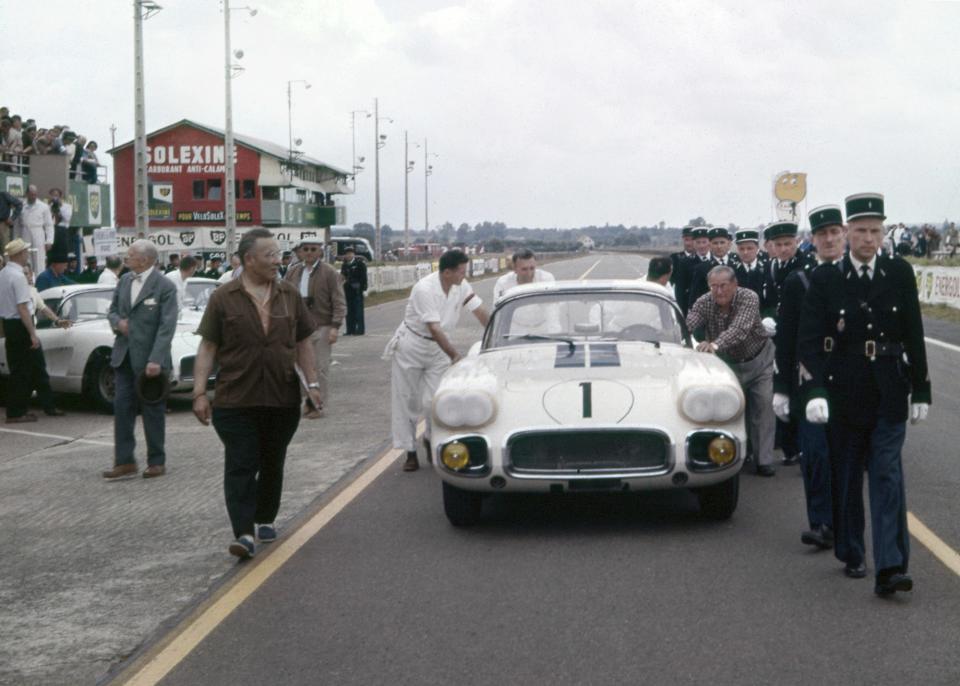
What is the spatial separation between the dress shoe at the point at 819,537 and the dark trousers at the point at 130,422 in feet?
16.4

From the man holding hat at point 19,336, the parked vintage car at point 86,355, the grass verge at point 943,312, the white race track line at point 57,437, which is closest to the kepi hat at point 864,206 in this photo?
the white race track line at point 57,437

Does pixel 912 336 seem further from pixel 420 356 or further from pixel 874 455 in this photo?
pixel 420 356

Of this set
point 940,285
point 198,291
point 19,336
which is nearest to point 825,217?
point 19,336

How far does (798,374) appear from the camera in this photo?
6703mm

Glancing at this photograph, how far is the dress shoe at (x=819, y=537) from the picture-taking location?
679cm

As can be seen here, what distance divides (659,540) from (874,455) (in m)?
1.53

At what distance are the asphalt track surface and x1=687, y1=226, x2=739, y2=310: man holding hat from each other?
4379mm

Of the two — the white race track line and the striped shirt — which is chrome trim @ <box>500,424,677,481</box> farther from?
the white race track line

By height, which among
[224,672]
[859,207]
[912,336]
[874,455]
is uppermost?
[859,207]

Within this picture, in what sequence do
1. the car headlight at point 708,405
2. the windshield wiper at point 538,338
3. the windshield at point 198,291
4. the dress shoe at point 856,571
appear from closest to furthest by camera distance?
the dress shoe at point 856,571 → the car headlight at point 708,405 → the windshield wiper at point 538,338 → the windshield at point 198,291

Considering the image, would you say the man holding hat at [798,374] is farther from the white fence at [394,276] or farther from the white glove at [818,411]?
the white fence at [394,276]

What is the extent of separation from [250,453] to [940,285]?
29.2 meters

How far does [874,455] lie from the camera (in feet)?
19.5

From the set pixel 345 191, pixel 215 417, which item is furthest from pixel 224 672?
pixel 345 191
